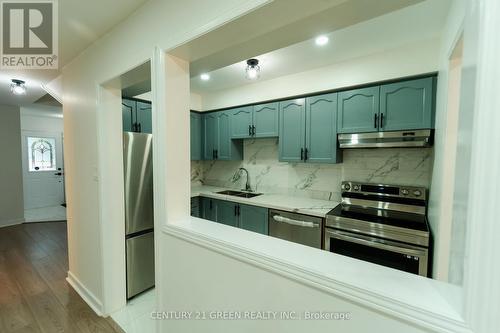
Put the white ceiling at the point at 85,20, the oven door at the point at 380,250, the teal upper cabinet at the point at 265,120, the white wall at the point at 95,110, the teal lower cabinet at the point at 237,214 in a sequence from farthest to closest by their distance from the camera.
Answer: the teal upper cabinet at the point at 265,120 < the teal lower cabinet at the point at 237,214 < the oven door at the point at 380,250 < the white ceiling at the point at 85,20 < the white wall at the point at 95,110

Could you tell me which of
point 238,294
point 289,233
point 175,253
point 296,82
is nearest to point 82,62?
point 175,253

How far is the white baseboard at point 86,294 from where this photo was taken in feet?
7.04

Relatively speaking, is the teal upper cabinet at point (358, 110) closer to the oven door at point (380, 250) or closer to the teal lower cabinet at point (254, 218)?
the oven door at point (380, 250)

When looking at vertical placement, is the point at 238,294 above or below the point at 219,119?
below

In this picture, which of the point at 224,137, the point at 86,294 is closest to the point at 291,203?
the point at 224,137

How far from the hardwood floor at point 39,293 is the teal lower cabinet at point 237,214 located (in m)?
1.57

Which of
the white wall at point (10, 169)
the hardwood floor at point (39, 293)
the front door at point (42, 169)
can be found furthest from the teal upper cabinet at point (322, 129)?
the front door at point (42, 169)

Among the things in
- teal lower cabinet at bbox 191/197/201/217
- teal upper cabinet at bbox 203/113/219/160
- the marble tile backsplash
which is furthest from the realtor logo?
the marble tile backsplash

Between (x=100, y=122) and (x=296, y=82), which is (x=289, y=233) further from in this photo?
(x=100, y=122)

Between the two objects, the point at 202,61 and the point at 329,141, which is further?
the point at 329,141

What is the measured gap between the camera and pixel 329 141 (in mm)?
2547

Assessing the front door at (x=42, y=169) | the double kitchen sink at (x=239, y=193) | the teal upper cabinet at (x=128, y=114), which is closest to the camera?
the teal upper cabinet at (x=128, y=114)

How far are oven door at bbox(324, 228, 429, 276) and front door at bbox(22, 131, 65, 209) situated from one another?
7205mm

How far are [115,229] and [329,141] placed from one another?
2.32 metres
